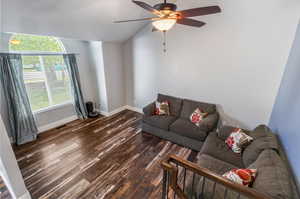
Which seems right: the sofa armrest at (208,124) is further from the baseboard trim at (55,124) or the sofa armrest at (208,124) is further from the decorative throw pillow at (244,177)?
the baseboard trim at (55,124)

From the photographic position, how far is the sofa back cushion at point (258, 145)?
1823 mm

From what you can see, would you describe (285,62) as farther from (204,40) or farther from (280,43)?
(204,40)

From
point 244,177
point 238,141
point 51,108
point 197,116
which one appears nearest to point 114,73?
point 51,108

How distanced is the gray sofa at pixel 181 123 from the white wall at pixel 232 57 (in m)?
0.28

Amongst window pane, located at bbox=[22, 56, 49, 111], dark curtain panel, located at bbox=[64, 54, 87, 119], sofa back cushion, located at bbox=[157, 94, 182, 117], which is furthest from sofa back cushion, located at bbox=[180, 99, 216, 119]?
window pane, located at bbox=[22, 56, 49, 111]

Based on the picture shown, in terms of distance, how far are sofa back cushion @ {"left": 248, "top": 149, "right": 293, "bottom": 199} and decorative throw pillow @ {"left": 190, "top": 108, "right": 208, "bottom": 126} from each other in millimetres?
1439

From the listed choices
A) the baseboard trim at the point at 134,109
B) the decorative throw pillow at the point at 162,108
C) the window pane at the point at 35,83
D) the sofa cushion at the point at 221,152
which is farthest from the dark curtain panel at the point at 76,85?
the sofa cushion at the point at 221,152

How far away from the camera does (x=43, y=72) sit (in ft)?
11.6

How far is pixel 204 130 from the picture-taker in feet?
9.24

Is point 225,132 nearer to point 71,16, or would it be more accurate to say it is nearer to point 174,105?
point 174,105

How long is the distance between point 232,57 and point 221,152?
1.95 meters

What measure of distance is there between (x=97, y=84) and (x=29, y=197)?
320cm

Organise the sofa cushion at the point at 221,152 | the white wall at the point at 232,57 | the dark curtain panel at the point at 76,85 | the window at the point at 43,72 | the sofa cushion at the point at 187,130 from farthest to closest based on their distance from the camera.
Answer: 1. the dark curtain panel at the point at 76,85
2. the window at the point at 43,72
3. the sofa cushion at the point at 187,130
4. the white wall at the point at 232,57
5. the sofa cushion at the point at 221,152

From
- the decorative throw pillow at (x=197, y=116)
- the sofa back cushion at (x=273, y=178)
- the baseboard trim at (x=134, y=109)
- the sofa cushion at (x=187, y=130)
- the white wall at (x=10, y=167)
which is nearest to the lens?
the sofa back cushion at (x=273, y=178)
